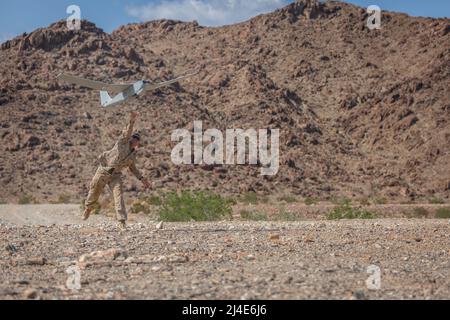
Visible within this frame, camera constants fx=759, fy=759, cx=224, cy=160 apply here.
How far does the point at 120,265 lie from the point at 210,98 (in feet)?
144

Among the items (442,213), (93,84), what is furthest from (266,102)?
(93,84)

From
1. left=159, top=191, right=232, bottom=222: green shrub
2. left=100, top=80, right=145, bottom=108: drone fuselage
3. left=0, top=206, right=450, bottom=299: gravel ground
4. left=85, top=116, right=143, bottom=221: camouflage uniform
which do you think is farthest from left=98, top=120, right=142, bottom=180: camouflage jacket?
left=159, top=191, right=232, bottom=222: green shrub

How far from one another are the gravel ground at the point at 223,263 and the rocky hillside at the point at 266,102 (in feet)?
89.6

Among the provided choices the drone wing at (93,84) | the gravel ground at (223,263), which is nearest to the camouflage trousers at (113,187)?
the gravel ground at (223,263)

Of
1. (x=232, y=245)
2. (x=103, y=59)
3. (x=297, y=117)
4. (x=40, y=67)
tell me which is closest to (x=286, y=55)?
(x=297, y=117)

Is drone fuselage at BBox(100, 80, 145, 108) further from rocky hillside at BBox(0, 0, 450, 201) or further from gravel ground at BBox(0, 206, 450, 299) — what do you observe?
rocky hillside at BBox(0, 0, 450, 201)

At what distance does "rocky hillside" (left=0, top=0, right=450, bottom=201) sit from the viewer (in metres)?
42.5

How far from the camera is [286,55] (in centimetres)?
6034

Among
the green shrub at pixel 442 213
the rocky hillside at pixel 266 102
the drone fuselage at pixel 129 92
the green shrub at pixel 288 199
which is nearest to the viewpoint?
the drone fuselage at pixel 129 92

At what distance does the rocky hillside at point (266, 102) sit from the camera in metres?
42.5

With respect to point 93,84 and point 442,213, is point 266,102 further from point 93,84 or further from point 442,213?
point 93,84

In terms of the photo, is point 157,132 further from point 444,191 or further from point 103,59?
point 444,191

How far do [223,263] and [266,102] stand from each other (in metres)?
41.7

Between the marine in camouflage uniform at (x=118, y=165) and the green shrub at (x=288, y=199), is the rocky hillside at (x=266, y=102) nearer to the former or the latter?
the green shrub at (x=288, y=199)
